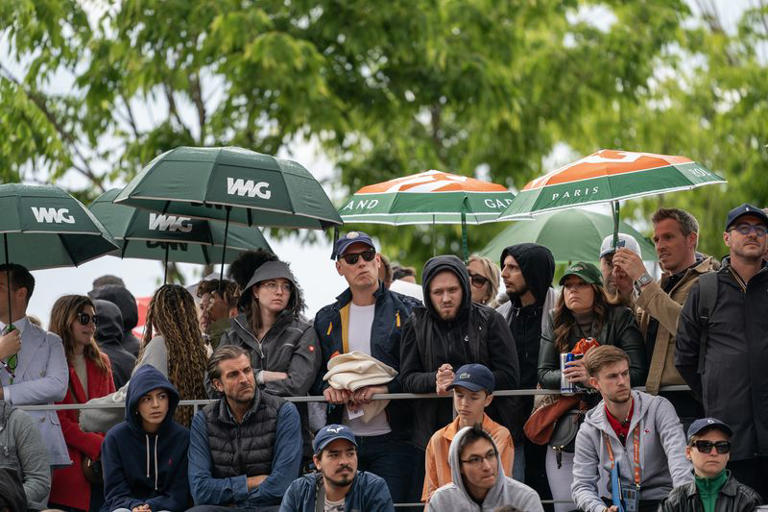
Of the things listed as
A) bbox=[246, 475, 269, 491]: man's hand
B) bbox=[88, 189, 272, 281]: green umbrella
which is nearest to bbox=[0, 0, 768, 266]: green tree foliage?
bbox=[88, 189, 272, 281]: green umbrella

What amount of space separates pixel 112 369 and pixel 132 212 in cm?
136

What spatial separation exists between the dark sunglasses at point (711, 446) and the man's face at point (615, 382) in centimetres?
70

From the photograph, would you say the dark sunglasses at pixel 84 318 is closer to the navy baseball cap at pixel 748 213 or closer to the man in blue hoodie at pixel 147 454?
the man in blue hoodie at pixel 147 454

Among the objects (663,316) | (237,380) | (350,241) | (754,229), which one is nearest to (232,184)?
(350,241)

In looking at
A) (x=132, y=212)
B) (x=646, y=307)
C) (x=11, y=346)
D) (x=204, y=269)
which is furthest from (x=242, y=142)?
(x=646, y=307)

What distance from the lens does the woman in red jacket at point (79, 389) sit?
9.61 meters

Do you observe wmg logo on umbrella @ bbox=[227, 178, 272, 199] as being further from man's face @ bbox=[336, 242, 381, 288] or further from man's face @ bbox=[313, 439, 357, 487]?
man's face @ bbox=[313, 439, 357, 487]

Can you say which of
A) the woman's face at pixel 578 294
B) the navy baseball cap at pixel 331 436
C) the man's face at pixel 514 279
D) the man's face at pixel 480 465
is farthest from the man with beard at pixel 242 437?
the woman's face at pixel 578 294

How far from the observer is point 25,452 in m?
9.12

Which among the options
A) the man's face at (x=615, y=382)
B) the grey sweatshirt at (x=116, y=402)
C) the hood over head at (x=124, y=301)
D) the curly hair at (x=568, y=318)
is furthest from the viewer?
the hood over head at (x=124, y=301)

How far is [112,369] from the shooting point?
34.9ft

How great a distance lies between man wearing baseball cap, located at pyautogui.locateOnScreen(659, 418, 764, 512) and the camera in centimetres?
766

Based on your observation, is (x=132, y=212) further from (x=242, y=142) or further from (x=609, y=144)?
(x=609, y=144)

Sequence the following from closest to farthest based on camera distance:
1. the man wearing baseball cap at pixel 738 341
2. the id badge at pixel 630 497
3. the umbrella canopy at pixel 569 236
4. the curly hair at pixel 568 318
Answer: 1. the man wearing baseball cap at pixel 738 341
2. the id badge at pixel 630 497
3. the curly hair at pixel 568 318
4. the umbrella canopy at pixel 569 236
